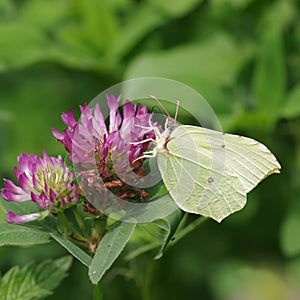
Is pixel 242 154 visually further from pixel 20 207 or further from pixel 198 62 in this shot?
pixel 198 62

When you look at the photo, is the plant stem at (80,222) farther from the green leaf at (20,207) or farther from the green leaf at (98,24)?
the green leaf at (98,24)

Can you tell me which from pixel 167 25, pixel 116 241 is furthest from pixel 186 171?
pixel 167 25

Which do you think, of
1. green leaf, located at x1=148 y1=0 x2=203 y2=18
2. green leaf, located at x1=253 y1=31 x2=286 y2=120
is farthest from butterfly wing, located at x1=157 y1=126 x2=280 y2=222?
green leaf, located at x1=148 y1=0 x2=203 y2=18

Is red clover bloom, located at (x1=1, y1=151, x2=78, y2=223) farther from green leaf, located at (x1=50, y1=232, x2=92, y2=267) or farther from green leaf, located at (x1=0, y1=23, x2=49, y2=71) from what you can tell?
green leaf, located at (x1=0, y1=23, x2=49, y2=71)

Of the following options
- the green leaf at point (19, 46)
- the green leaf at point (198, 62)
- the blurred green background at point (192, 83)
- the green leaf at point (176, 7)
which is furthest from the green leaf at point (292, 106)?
the green leaf at point (19, 46)

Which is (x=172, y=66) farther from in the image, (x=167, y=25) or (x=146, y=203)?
(x=146, y=203)

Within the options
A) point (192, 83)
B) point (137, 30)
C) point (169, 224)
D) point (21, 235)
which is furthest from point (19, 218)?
point (137, 30)
